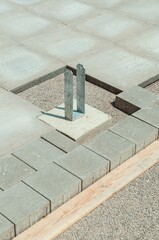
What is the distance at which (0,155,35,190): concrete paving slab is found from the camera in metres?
6.22

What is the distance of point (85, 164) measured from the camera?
629cm

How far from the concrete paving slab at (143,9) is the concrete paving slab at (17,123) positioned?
188 inches

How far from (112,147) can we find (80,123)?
3.22 ft

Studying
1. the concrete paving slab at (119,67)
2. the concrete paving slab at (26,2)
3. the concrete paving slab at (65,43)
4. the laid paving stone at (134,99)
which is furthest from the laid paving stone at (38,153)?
the concrete paving slab at (26,2)

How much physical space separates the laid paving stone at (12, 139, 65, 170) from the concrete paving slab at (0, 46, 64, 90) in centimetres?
187

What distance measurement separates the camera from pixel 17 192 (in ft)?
→ 18.9

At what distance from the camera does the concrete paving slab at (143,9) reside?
450 inches

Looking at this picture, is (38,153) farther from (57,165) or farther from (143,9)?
(143,9)

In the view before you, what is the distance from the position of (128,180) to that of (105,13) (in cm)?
641

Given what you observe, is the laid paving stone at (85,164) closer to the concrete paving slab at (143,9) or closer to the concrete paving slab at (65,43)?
the concrete paving slab at (65,43)

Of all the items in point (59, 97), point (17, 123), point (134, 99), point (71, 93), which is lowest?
point (59, 97)

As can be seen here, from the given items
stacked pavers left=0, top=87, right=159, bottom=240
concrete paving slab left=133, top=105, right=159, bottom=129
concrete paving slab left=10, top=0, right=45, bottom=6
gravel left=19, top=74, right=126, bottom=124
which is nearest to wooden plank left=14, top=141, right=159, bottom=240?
stacked pavers left=0, top=87, right=159, bottom=240

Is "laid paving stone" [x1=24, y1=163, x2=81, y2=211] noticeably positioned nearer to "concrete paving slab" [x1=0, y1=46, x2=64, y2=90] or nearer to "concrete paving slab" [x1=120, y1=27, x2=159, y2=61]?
"concrete paving slab" [x1=0, y1=46, x2=64, y2=90]

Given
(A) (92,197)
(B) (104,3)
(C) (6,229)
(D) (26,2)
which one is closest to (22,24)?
(D) (26,2)
